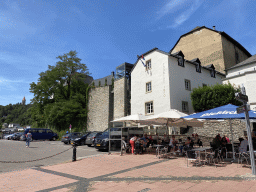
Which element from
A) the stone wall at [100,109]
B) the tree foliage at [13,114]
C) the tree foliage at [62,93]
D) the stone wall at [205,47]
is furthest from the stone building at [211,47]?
the tree foliage at [13,114]

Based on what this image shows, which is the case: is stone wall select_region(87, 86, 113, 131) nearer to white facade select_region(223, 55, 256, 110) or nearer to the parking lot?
the parking lot

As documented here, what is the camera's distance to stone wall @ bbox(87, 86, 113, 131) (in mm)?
29781

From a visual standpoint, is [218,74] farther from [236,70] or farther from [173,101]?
[173,101]

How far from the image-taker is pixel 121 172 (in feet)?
22.2

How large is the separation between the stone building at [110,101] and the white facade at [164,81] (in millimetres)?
2352

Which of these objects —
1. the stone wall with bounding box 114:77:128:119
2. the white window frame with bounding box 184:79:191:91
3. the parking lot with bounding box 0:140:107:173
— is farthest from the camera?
the stone wall with bounding box 114:77:128:119

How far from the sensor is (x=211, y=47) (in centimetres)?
2936

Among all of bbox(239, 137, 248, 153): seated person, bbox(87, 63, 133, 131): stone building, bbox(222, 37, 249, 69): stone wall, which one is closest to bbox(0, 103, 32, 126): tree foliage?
bbox(87, 63, 133, 131): stone building

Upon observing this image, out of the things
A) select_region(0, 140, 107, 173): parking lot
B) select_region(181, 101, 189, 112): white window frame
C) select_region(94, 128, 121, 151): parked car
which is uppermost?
select_region(181, 101, 189, 112): white window frame

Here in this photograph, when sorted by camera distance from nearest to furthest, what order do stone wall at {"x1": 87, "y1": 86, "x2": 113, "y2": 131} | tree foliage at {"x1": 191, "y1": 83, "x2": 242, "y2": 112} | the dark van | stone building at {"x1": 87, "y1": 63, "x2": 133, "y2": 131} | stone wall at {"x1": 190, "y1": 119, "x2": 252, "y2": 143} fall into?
stone wall at {"x1": 190, "y1": 119, "x2": 252, "y2": 143}, tree foliage at {"x1": 191, "y1": 83, "x2": 242, "y2": 112}, the dark van, stone building at {"x1": 87, "y1": 63, "x2": 133, "y2": 131}, stone wall at {"x1": 87, "y1": 86, "x2": 113, "y2": 131}

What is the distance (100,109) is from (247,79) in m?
21.2

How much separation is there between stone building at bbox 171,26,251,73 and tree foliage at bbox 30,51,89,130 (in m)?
19.9

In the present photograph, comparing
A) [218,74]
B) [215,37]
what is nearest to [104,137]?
[218,74]

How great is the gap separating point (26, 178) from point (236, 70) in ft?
92.2
